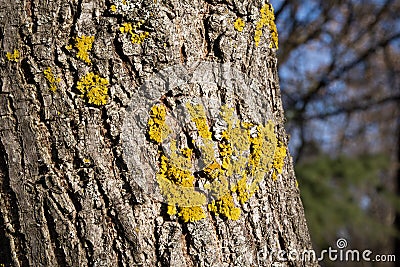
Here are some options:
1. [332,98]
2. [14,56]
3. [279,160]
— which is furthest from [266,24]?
[332,98]

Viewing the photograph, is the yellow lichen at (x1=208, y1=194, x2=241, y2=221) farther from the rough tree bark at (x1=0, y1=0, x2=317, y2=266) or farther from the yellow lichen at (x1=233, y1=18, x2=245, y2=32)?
the yellow lichen at (x1=233, y1=18, x2=245, y2=32)

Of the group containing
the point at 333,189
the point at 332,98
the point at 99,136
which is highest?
the point at 332,98

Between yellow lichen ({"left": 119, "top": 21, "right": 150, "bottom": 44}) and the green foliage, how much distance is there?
333cm

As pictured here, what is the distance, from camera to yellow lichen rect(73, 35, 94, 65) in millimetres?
1085

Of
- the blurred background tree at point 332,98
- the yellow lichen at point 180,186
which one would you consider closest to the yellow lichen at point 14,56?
the yellow lichen at point 180,186

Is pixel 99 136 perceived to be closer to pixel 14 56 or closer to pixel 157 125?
pixel 157 125

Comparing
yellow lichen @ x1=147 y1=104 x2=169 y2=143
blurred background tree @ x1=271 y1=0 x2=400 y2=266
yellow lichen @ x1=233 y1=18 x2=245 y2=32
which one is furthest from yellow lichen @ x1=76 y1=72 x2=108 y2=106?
blurred background tree @ x1=271 y1=0 x2=400 y2=266

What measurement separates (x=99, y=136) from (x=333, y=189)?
360 centimetres

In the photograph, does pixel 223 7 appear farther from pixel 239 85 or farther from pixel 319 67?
pixel 319 67

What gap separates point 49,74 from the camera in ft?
3.56

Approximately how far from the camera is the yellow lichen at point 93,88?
1.09 m

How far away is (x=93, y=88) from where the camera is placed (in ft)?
3.57

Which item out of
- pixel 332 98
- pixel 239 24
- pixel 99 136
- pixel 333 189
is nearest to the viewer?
pixel 99 136

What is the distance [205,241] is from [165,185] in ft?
0.50
